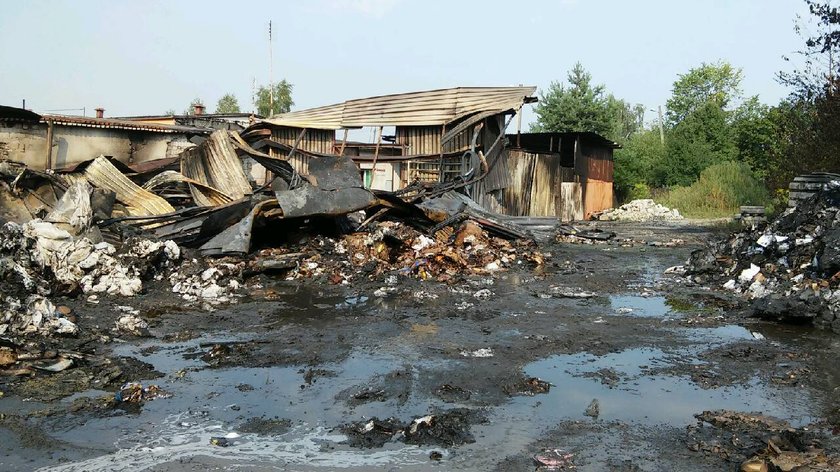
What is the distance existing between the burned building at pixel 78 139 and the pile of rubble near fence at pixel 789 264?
45.6 ft

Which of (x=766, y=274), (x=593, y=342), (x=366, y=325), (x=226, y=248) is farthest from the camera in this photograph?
(x=226, y=248)

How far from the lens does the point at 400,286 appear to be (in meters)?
9.54

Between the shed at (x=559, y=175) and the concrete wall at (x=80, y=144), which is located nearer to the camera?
the concrete wall at (x=80, y=144)

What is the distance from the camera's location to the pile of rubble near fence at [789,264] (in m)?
7.20

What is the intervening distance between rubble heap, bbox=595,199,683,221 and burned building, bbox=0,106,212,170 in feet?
51.6

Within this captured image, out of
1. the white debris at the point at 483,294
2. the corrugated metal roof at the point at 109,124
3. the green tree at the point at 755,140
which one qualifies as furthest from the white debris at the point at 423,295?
the green tree at the point at 755,140

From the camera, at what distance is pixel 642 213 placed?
25.9 m

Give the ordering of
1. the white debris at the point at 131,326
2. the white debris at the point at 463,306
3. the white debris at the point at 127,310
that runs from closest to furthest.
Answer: the white debris at the point at 131,326 < the white debris at the point at 127,310 < the white debris at the point at 463,306

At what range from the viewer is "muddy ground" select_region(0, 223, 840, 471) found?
3850mm

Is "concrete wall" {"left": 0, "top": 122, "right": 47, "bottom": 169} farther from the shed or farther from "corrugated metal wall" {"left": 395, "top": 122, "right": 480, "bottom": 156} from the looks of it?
the shed

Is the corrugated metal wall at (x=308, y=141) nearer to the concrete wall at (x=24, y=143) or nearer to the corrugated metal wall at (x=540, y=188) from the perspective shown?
the corrugated metal wall at (x=540, y=188)

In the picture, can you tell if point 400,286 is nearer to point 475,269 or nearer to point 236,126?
point 475,269

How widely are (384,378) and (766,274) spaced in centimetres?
→ 654

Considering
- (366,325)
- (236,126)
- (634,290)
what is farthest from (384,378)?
(236,126)
